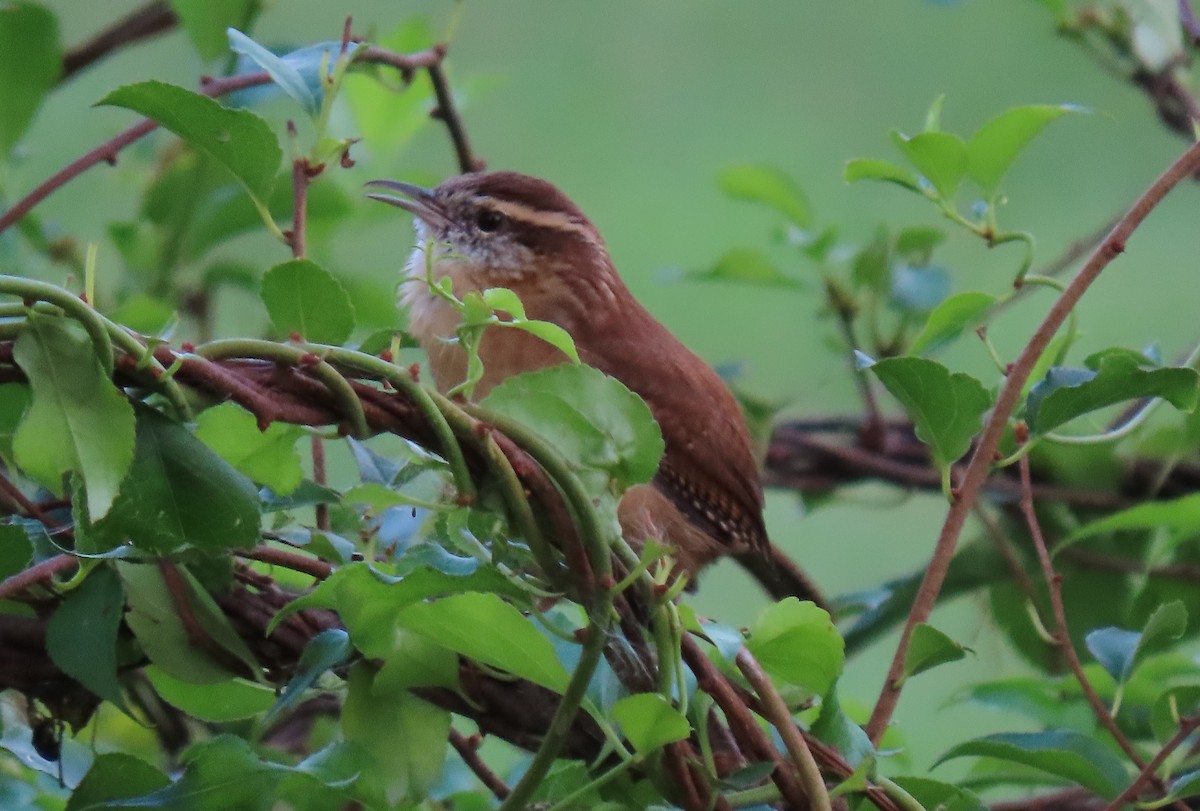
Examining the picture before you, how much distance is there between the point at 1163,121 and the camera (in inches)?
118

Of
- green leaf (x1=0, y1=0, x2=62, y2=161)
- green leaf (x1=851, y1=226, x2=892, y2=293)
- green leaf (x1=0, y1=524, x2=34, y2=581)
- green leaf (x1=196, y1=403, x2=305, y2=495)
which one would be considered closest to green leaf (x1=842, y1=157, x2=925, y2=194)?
green leaf (x1=196, y1=403, x2=305, y2=495)

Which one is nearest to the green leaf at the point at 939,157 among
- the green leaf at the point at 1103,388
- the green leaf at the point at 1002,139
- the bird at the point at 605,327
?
the green leaf at the point at 1002,139

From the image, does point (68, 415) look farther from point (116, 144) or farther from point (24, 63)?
point (24, 63)

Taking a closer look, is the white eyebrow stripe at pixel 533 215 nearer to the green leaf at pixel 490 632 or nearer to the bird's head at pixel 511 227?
the bird's head at pixel 511 227

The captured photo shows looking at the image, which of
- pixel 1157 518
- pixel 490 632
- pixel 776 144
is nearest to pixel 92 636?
pixel 490 632

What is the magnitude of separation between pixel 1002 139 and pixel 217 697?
1071mm

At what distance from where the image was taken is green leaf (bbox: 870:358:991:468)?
143 cm

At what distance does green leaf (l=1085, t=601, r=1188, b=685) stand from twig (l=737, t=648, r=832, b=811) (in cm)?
51

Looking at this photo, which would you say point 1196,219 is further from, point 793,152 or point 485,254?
point 485,254

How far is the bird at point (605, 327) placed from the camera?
2477mm

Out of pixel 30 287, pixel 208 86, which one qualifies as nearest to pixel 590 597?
pixel 30 287

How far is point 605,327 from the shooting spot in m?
2.58

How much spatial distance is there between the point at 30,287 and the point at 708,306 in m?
6.33

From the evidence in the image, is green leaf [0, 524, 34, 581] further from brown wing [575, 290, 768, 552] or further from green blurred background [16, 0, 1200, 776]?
green blurred background [16, 0, 1200, 776]
